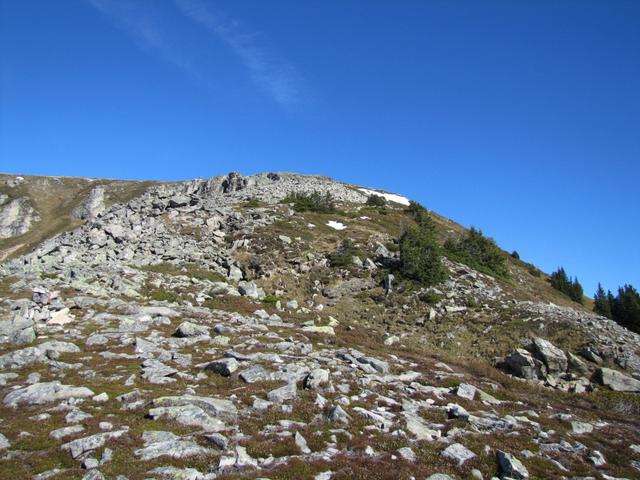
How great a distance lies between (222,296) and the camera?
104ft

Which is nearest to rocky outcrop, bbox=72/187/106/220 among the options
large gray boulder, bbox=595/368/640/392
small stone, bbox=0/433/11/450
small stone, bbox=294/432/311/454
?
small stone, bbox=0/433/11/450

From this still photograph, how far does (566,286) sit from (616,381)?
52.7 m

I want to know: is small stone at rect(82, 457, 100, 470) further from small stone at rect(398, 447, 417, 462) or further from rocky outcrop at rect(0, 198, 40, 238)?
rocky outcrop at rect(0, 198, 40, 238)

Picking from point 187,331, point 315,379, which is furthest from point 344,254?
point 315,379

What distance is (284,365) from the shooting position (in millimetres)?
18469

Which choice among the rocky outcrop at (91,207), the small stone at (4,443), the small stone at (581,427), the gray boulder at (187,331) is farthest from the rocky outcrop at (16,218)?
the small stone at (581,427)

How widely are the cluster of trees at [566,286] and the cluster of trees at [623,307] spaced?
3.01 meters

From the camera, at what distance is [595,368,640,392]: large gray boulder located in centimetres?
2445

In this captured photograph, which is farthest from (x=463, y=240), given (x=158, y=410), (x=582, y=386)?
(x=158, y=410)

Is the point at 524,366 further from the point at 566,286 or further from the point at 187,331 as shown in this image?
the point at 566,286

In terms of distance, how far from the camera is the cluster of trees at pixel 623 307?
60875 mm

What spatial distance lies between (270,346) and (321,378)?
5.38 metres

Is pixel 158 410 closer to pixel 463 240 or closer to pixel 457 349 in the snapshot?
pixel 457 349

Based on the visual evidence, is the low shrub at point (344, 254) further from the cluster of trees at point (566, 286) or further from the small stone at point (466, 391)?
the cluster of trees at point (566, 286)
